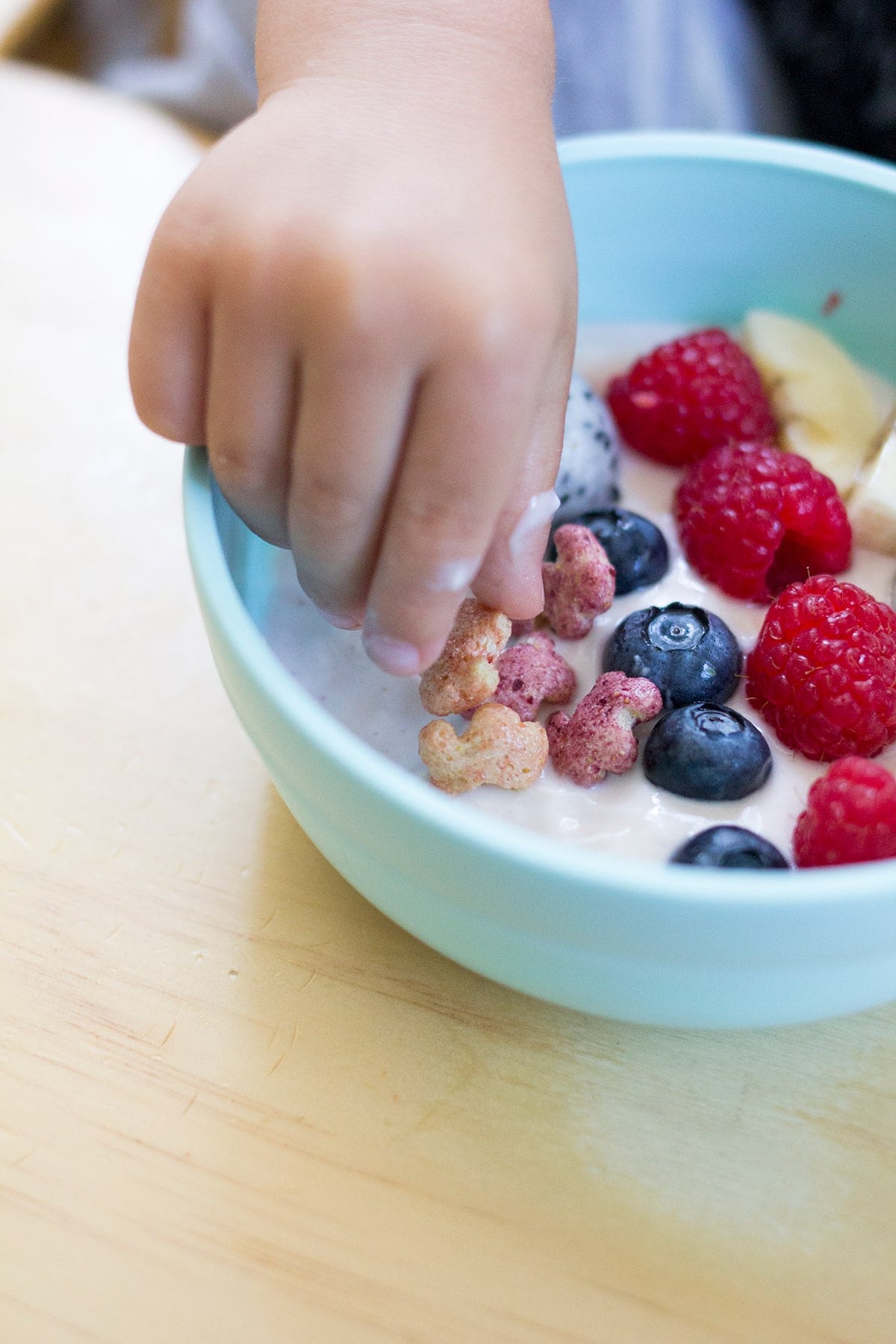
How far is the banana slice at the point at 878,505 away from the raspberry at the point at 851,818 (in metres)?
0.23

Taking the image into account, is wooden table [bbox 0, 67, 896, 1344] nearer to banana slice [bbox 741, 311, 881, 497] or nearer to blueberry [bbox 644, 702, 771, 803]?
blueberry [bbox 644, 702, 771, 803]

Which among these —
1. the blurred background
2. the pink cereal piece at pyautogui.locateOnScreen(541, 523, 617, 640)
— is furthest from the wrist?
→ the blurred background

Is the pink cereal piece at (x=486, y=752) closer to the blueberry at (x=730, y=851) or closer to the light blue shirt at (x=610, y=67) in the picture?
the blueberry at (x=730, y=851)

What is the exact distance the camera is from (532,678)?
614 mm

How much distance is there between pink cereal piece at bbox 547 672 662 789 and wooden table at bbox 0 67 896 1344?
12 cm

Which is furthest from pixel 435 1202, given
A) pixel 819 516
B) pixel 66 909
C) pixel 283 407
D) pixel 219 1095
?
pixel 819 516

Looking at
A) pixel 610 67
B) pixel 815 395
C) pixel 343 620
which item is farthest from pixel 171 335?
pixel 610 67

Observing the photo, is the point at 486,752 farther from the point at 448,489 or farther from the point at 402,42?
the point at 402,42

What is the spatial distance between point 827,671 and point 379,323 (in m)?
0.31

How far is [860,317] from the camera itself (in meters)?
0.85

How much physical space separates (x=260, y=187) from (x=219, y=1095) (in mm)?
405

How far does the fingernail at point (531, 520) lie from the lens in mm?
526

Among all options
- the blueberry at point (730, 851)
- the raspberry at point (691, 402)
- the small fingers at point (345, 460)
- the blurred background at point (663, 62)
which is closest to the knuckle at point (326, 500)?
the small fingers at point (345, 460)

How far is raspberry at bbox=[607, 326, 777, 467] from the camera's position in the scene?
0.78 metres
